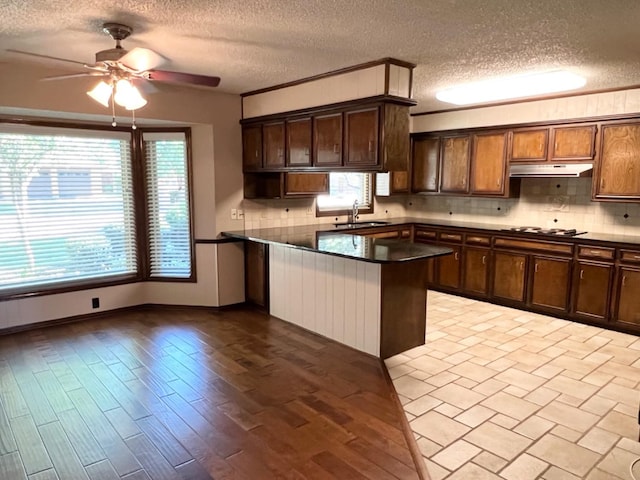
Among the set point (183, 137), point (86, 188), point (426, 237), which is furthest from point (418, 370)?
point (86, 188)

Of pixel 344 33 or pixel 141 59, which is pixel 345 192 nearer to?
pixel 344 33

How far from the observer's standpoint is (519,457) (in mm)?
2480

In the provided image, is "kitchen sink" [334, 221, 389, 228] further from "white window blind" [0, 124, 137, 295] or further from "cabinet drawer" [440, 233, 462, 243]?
"white window blind" [0, 124, 137, 295]

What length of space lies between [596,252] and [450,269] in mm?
1792

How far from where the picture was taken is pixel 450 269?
19.6 feet

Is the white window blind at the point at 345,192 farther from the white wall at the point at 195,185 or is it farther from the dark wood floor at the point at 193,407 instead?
the dark wood floor at the point at 193,407

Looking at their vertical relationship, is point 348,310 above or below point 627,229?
below

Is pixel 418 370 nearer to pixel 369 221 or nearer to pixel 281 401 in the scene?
pixel 281 401

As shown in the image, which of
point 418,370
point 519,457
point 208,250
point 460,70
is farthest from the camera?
point 208,250

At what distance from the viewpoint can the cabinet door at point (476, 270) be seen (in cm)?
557

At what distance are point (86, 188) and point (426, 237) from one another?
4.32 m

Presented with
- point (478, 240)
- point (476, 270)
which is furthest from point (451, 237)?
point (476, 270)

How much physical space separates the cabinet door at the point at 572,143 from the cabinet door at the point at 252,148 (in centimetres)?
333

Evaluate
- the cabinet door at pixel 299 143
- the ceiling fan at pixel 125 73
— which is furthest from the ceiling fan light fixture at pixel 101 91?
the cabinet door at pixel 299 143
